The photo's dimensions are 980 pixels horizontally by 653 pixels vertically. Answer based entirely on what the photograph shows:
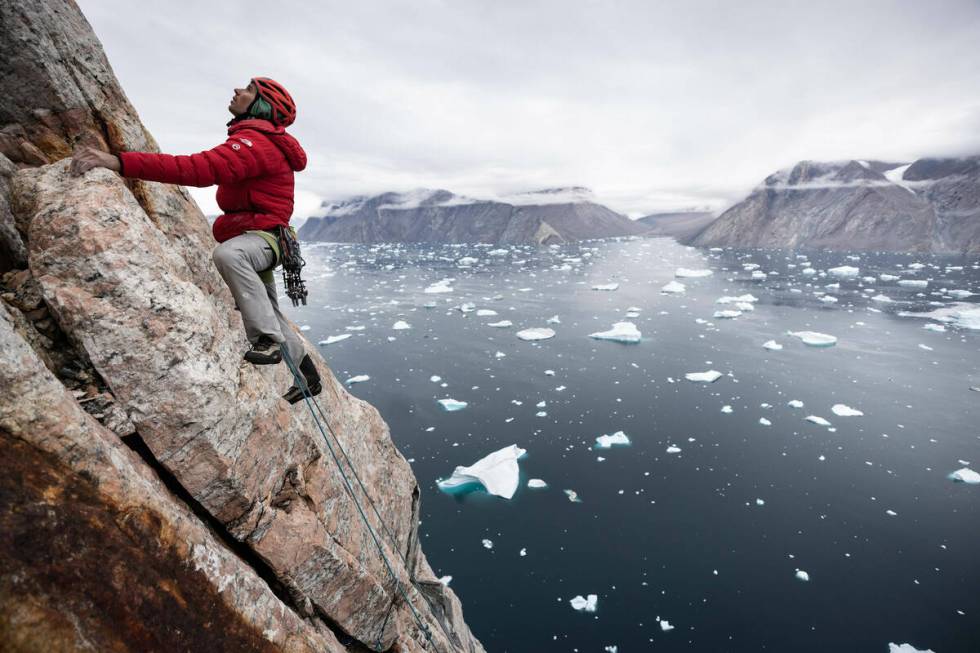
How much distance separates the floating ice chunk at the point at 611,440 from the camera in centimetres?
1545

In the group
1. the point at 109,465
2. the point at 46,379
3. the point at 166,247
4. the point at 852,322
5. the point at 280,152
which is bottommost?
the point at 852,322

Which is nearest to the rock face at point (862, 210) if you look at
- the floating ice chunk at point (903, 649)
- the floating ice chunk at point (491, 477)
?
the floating ice chunk at point (903, 649)

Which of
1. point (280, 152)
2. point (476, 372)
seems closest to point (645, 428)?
point (476, 372)

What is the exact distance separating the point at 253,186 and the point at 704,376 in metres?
22.2

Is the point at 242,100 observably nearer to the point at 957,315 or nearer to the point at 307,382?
the point at 307,382

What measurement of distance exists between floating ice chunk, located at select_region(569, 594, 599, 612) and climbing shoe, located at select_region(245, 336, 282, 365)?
386 inches

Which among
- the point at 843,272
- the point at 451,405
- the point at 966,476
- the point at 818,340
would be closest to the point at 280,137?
the point at 451,405

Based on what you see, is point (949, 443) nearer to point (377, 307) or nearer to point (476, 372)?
point (476, 372)

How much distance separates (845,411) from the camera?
17422 millimetres

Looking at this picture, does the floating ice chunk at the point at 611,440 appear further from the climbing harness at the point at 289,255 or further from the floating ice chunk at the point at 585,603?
the climbing harness at the point at 289,255

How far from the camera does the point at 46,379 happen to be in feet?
6.84

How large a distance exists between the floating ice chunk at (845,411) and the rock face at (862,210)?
152155mm

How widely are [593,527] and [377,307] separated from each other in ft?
108

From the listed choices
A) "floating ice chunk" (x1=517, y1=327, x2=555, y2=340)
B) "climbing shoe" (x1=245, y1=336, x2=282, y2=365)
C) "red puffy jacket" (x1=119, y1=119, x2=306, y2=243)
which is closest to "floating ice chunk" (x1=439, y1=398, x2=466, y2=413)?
"floating ice chunk" (x1=517, y1=327, x2=555, y2=340)
